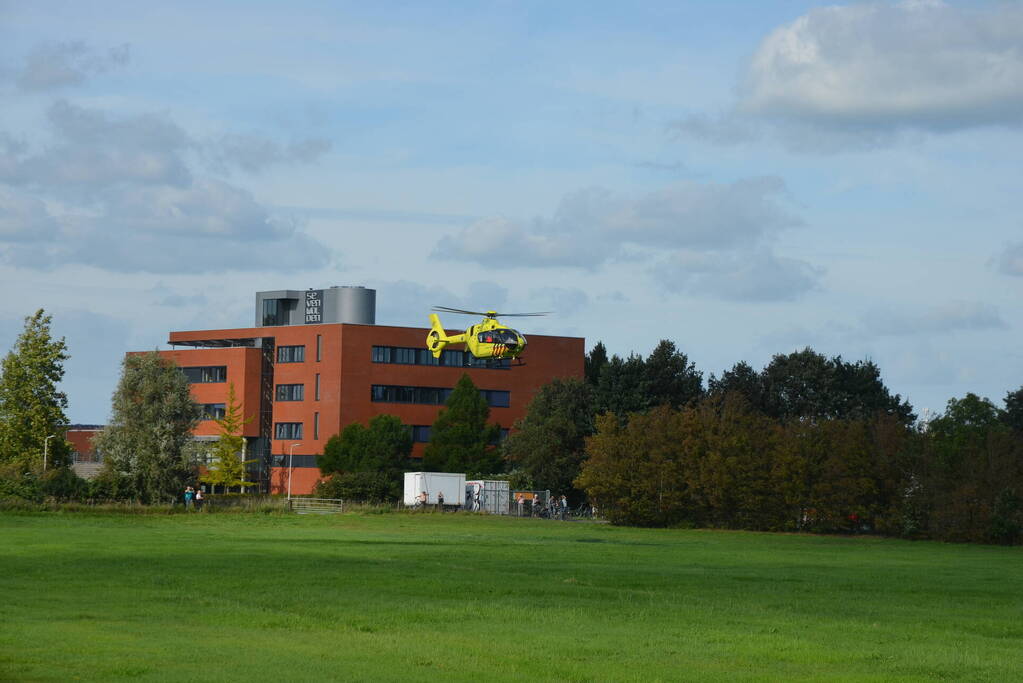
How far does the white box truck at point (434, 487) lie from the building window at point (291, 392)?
998 inches

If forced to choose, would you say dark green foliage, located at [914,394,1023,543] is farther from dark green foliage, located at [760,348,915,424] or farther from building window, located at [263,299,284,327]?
building window, located at [263,299,284,327]

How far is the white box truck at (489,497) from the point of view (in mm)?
105250

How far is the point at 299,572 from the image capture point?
35.7m

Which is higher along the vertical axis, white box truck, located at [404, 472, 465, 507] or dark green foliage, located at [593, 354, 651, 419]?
dark green foliage, located at [593, 354, 651, 419]

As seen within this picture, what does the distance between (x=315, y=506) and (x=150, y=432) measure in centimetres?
1216

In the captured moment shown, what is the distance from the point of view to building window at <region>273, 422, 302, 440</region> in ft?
419

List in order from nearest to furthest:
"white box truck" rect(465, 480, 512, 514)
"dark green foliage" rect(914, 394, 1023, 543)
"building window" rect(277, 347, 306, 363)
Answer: "dark green foliage" rect(914, 394, 1023, 543), "white box truck" rect(465, 480, 512, 514), "building window" rect(277, 347, 306, 363)

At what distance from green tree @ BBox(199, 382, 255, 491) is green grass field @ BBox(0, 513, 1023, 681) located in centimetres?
6943

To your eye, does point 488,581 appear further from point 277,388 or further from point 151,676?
point 277,388

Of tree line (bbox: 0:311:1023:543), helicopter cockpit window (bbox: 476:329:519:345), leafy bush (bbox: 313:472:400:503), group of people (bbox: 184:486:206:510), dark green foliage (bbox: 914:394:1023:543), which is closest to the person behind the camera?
dark green foliage (bbox: 914:394:1023:543)

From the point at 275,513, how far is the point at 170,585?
2183 inches

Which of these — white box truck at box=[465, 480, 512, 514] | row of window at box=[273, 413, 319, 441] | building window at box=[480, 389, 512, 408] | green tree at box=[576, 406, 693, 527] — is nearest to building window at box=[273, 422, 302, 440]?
row of window at box=[273, 413, 319, 441]

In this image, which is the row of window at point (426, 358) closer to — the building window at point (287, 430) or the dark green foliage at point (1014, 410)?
the building window at point (287, 430)

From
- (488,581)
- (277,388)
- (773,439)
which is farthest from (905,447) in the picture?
(277,388)
